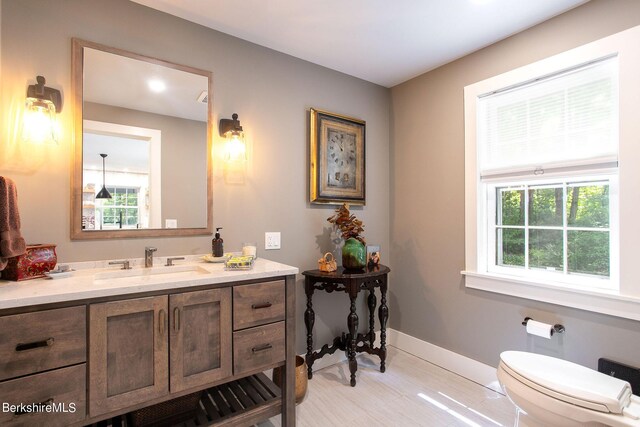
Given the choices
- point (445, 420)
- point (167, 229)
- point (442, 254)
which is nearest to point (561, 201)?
point (442, 254)

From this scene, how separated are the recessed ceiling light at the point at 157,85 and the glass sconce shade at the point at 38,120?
50 cm

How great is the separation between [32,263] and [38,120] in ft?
2.32

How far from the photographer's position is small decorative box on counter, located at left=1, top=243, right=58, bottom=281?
1318 millimetres

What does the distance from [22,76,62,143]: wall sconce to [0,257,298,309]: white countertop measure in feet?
2.20

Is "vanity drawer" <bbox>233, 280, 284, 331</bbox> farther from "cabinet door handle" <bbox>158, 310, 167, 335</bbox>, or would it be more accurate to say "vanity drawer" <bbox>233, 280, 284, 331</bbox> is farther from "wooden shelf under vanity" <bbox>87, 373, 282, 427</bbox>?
"wooden shelf under vanity" <bbox>87, 373, 282, 427</bbox>

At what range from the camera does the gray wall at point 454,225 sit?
1.74 meters

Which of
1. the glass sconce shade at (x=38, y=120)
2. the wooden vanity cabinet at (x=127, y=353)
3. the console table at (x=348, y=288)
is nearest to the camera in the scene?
the wooden vanity cabinet at (x=127, y=353)

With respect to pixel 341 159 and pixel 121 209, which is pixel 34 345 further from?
pixel 341 159

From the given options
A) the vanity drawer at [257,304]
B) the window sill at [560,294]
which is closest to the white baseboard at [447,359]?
the window sill at [560,294]

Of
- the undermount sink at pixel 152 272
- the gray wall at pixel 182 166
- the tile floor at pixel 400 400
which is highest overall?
the gray wall at pixel 182 166

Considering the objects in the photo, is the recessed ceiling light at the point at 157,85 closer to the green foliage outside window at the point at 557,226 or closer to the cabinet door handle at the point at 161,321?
the cabinet door handle at the point at 161,321

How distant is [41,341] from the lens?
43.4 inches

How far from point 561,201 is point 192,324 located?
2292mm

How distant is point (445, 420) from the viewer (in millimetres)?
1836
